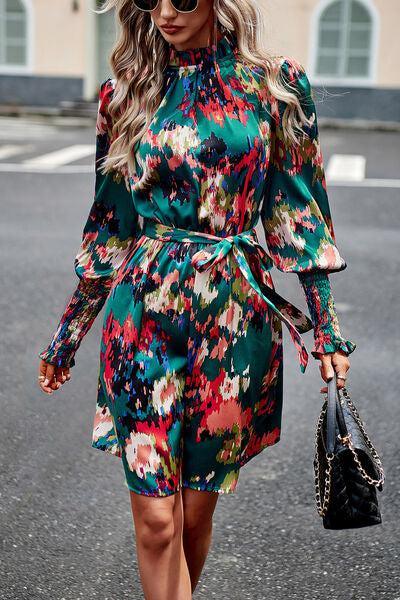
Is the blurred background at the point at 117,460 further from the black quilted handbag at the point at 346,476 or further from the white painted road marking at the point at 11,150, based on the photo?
the white painted road marking at the point at 11,150

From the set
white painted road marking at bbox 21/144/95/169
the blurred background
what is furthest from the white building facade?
the blurred background

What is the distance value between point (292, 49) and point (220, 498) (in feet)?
70.7

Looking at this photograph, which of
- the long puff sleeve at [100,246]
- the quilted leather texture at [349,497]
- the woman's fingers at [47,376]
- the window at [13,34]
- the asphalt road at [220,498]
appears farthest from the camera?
the window at [13,34]

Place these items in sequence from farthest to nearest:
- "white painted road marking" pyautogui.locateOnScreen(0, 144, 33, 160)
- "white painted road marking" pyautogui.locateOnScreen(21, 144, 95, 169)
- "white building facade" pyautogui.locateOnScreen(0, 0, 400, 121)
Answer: "white building facade" pyautogui.locateOnScreen(0, 0, 400, 121) → "white painted road marking" pyautogui.locateOnScreen(0, 144, 33, 160) → "white painted road marking" pyautogui.locateOnScreen(21, 144, 95, 169)

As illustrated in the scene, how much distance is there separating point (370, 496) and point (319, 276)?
56cm

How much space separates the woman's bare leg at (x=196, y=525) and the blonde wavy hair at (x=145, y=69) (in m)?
0.78

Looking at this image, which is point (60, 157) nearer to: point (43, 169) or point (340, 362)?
point (43, 169)

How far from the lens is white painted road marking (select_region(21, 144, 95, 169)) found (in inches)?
609

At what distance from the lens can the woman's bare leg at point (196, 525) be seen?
2.77m

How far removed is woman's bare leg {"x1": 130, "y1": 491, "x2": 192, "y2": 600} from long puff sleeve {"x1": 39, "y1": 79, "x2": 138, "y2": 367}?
→ 1.59ft

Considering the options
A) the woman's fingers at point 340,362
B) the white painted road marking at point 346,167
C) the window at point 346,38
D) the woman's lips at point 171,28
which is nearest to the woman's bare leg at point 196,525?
the woman's fingers at point 340,362

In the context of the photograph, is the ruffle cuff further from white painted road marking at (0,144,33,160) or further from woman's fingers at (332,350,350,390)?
white painted road marking at (0,144,33,160)

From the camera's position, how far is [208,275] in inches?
104

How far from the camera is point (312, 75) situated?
24719 millimetres
